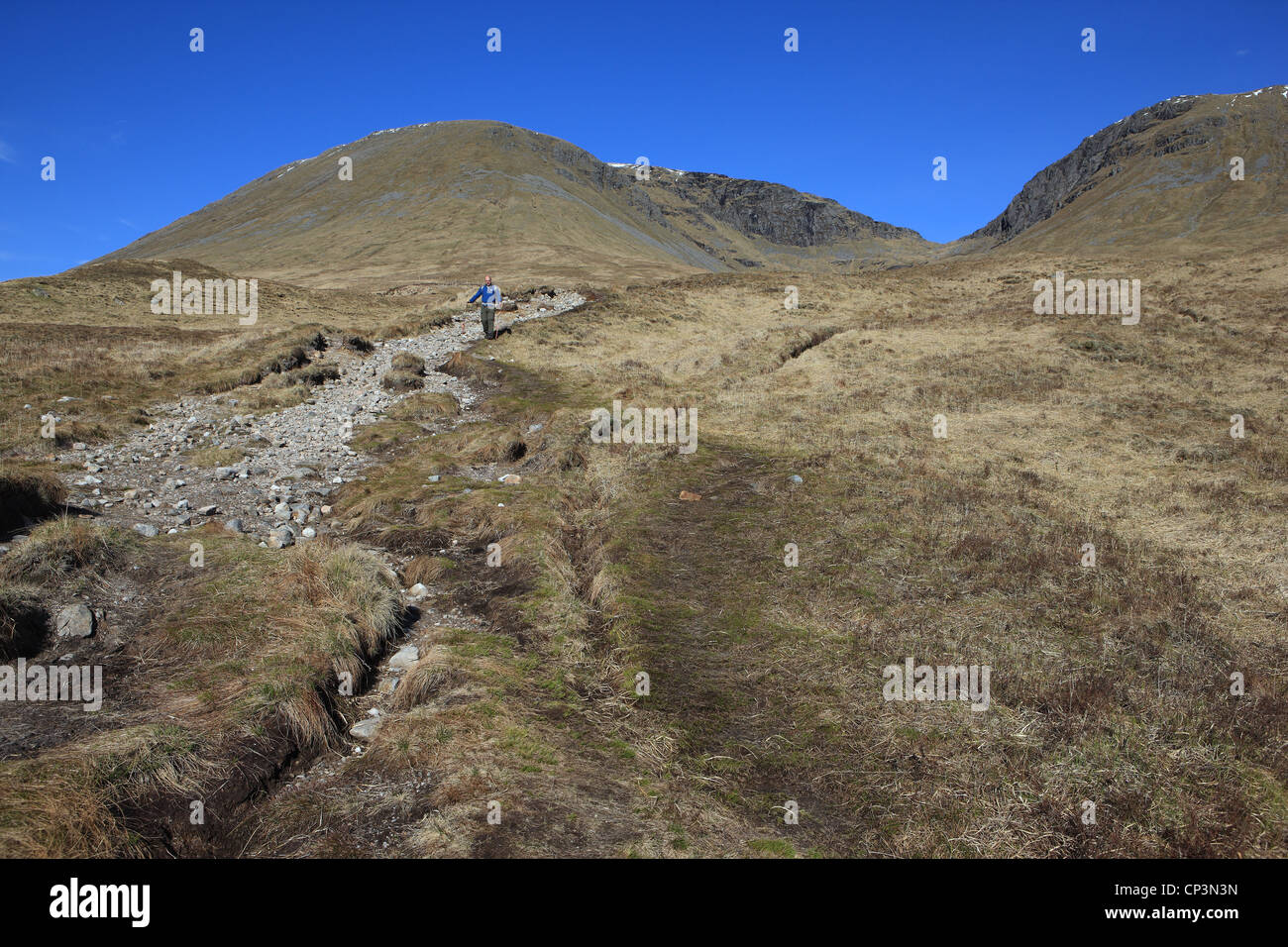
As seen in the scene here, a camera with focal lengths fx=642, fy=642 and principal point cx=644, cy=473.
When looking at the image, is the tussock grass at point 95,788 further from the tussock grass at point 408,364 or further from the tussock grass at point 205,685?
the tussock grass at point 408,364

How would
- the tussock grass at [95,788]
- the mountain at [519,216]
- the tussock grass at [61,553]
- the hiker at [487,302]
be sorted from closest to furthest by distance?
the tussock grass at [95,788] < the tussock grass at [61,553] < the hiker at [487,302] < the mountain at [519,216]

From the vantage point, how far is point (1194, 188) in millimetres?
159250

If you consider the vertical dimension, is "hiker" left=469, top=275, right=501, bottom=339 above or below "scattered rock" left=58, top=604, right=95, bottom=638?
above

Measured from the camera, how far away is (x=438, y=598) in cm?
1020

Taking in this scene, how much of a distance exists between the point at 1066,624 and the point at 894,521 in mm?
3832

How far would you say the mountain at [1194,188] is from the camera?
138 meters

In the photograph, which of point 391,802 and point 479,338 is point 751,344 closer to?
point 479,338

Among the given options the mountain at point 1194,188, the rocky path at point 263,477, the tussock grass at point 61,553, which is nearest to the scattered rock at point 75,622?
the tussock grass at point 61,553

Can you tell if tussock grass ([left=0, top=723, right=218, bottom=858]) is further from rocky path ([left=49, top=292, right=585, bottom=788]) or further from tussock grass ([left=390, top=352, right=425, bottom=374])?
tussock grass ([left=390, top=352, right=425, bottom=374])

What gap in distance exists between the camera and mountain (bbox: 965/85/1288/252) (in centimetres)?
13838

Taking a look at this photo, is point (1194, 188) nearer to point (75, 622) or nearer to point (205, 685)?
point (205, 685)

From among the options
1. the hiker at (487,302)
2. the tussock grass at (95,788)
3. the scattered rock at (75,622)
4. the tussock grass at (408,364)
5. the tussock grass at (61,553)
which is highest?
the hiker at (487,302)

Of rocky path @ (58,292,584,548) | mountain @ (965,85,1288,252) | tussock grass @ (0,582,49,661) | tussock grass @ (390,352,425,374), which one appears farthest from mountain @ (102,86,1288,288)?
tussock grass @ (0,582,49,661)

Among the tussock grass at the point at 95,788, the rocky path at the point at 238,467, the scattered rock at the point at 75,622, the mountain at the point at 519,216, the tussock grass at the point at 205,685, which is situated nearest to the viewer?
the tussock grass at the point at 95,788
